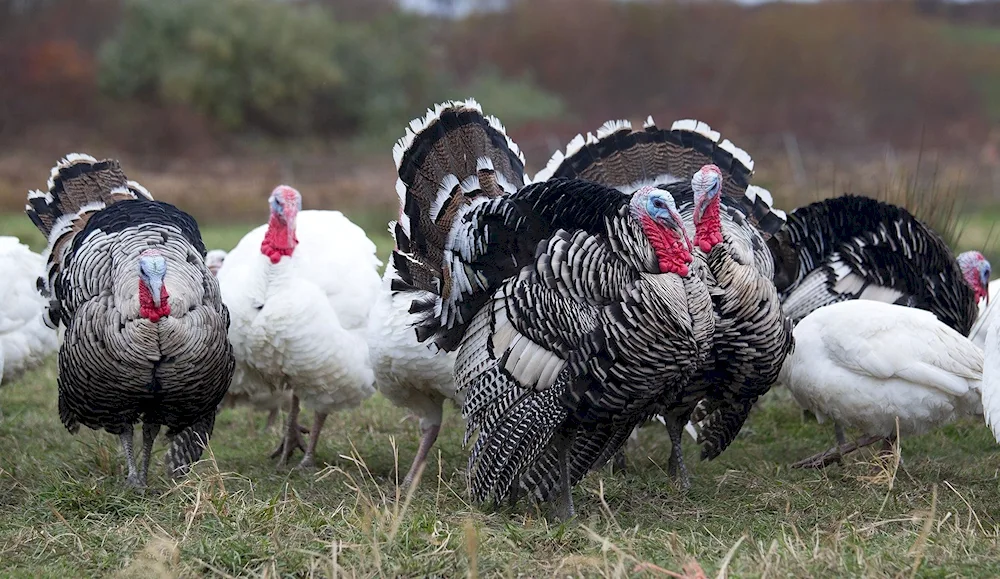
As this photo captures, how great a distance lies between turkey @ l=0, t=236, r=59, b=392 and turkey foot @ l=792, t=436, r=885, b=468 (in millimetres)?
4281

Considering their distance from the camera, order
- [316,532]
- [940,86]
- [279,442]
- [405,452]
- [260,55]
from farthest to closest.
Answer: [260,55]
[940,86]
[279,442]
[405,452]
[316,532]

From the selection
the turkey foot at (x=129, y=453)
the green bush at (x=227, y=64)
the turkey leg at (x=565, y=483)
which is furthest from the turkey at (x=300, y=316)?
the green bush at (x=227, y=64)

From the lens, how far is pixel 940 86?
2514 cm

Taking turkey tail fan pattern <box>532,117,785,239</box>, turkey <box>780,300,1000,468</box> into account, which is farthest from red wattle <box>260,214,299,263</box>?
turkey <box>780,300,1000,468</box>

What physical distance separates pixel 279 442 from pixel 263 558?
2.87 metres

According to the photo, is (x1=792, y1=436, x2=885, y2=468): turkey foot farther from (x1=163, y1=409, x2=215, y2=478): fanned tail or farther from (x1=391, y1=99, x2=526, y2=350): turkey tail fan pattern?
(x1=163, y1=409, x2=215, y2=478): fanned tail

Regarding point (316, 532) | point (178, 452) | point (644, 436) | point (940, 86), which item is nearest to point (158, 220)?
point (178, 452)

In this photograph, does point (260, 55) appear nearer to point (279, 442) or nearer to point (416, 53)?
point (416, 53)

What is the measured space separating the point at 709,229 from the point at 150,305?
2.51 meters

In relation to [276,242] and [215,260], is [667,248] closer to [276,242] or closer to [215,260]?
[276,242]

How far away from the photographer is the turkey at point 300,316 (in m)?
5.70

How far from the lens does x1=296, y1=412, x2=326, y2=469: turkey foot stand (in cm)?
590

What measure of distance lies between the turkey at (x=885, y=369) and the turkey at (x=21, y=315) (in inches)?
167

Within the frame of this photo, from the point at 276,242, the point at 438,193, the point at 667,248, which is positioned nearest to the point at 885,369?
the point at 667,248
